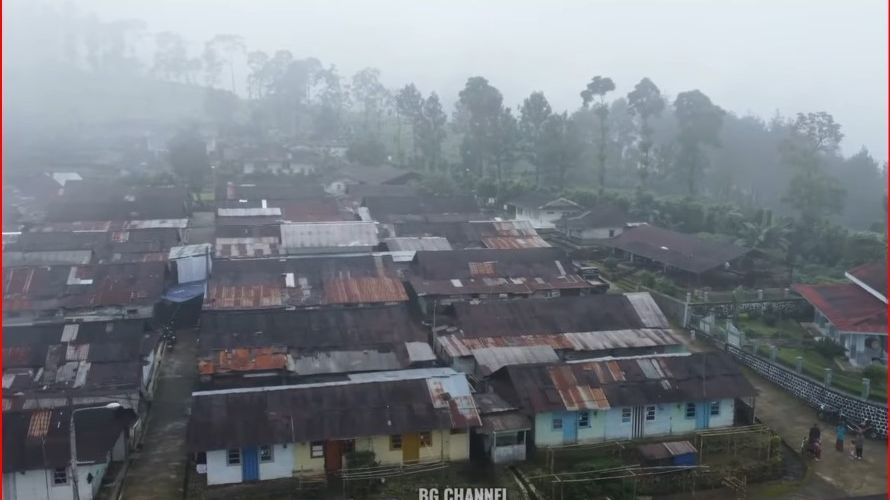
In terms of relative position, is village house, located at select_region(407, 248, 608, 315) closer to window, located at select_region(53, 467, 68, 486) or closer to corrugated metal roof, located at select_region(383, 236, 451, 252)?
corrugated metal roof, located at select_region(383, 236, 451, 252)

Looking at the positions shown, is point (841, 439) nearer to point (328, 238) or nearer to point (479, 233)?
point (479, 233)

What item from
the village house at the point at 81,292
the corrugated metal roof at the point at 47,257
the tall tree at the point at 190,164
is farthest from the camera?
the tall tree at the point at 190,164

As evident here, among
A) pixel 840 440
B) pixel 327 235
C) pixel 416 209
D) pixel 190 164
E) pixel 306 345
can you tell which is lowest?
pixel 840 440

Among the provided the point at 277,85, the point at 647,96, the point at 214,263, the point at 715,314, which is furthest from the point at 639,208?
the point at 277,85

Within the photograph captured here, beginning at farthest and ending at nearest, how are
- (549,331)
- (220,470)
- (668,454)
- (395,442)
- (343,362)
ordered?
(549,331), (343,362), (668,454), (395,442), (220,470)

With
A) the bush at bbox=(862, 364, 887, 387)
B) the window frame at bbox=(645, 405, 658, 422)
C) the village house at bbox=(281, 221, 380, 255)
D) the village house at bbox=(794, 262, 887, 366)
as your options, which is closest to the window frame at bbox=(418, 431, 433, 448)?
the window frame at bbox=(645, 405, 658, 422)

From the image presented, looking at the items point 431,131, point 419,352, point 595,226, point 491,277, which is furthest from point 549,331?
point 431,131

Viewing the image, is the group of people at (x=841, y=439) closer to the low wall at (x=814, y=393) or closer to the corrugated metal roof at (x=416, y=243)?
the low wall at (x=814, y=393)

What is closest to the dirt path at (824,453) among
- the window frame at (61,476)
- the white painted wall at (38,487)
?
the white painted wall at (38,487)
